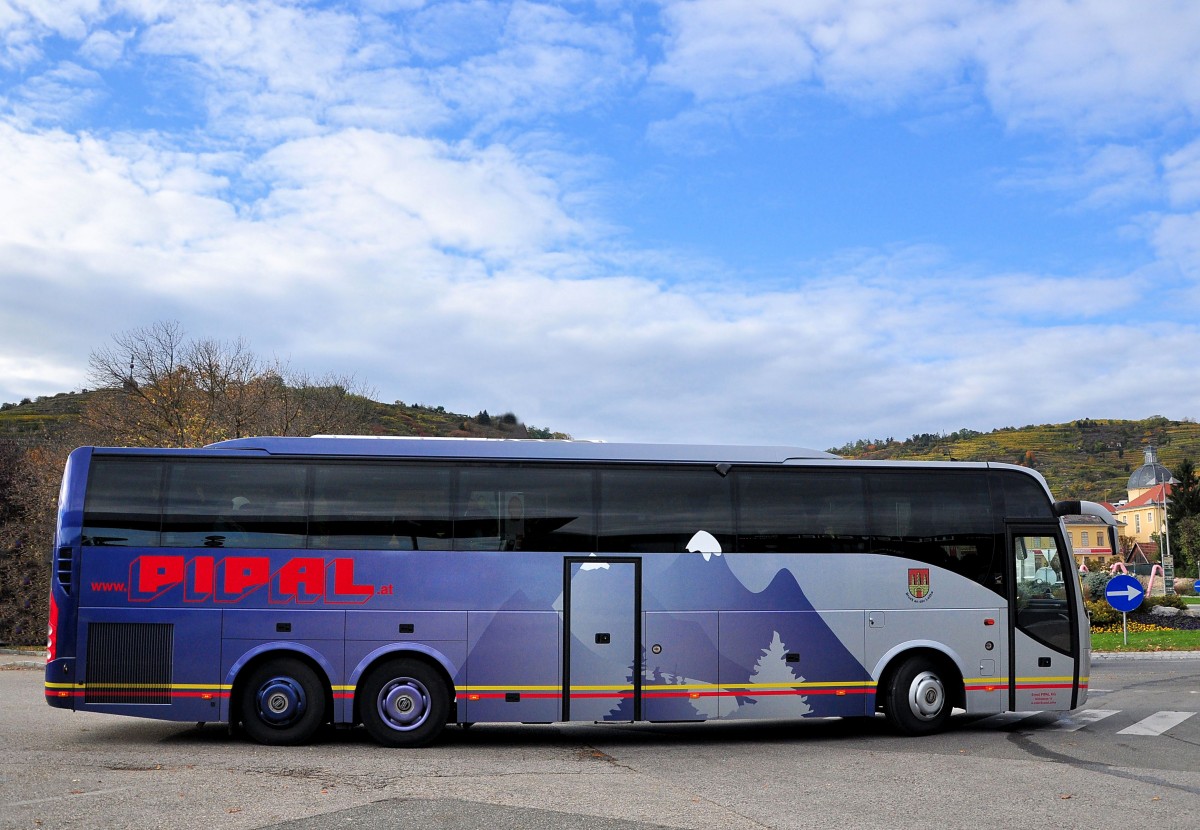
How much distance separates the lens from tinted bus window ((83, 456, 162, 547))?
11.7 meters

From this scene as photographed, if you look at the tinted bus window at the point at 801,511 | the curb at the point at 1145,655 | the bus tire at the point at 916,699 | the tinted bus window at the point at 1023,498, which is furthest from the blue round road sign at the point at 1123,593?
the tinted bus window at the point at 801,511

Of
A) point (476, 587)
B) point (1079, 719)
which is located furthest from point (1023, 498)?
point (476, 587)

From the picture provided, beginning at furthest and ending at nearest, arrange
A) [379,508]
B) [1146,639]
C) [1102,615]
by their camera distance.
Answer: [1102,615] → [1146,639] → [379,508]

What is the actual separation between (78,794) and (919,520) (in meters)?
9.35

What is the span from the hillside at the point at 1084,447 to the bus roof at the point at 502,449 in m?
86.6

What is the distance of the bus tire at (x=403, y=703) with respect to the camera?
11742 mm

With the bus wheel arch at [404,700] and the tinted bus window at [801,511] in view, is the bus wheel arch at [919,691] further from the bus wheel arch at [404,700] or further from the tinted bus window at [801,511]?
the bus wheel arch at [404,700]

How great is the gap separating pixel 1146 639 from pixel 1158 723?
13.6 metres

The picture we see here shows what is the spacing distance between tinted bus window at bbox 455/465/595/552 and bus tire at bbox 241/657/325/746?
2.27 meters

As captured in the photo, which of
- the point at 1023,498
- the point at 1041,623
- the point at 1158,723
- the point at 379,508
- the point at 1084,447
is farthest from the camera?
the point at 1084,447

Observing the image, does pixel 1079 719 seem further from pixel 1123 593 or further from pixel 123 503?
pixel 123 503

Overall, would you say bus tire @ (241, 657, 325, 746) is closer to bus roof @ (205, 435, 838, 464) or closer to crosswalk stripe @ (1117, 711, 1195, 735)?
bus roof @ (205, 435, 838, 464)

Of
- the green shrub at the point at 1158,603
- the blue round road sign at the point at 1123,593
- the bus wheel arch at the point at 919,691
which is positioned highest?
the blue round road sign at the point at 1123,593

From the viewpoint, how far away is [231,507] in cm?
1175
